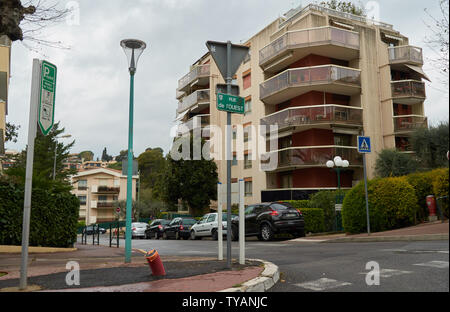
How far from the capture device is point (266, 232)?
16141 mm

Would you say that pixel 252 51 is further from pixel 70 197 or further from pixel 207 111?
pixel 70 197

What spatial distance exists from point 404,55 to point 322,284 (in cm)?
2783

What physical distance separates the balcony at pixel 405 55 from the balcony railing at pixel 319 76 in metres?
3.46

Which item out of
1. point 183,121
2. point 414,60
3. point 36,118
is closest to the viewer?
point 36,118

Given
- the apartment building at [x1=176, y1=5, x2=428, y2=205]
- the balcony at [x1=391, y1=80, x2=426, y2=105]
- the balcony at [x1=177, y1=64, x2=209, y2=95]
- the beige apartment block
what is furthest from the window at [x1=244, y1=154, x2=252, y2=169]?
the beige apartment block

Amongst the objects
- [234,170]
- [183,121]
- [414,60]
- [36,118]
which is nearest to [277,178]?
[234,170]

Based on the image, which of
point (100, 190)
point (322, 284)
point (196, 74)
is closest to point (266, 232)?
point (322, 284)

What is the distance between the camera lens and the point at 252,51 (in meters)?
34.5

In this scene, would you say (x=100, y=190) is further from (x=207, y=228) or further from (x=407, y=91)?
(x=407, y=91)

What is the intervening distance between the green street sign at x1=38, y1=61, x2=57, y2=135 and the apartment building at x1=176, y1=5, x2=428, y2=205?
22122 millimetres

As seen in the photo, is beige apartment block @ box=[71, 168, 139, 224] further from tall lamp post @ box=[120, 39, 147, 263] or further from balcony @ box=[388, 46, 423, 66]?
tall lamp post @ box=[120, 39, 147, 263]

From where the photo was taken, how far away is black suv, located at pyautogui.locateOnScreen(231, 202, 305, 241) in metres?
15.7

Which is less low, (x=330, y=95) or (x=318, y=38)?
(x=318, y=38)
